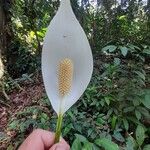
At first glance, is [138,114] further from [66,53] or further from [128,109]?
[66,53]

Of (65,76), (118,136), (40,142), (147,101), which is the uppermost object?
(65,76)

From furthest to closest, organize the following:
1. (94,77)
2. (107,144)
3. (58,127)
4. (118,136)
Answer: (94,77) < (118,136) < (107,144) < (58,127)

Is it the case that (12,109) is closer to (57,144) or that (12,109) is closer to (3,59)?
(3,59)

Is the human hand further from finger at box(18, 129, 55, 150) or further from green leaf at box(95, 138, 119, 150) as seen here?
green leaf at box(95, 138, 119, 150)

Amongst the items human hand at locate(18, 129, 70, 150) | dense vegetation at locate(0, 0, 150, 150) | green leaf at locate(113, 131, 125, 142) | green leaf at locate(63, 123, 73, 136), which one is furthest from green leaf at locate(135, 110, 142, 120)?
human hand at locate(18, 129, 70, 150)

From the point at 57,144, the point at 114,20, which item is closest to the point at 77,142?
the point at 57,144

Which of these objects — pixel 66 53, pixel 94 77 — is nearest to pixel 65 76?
pixel 66 53
